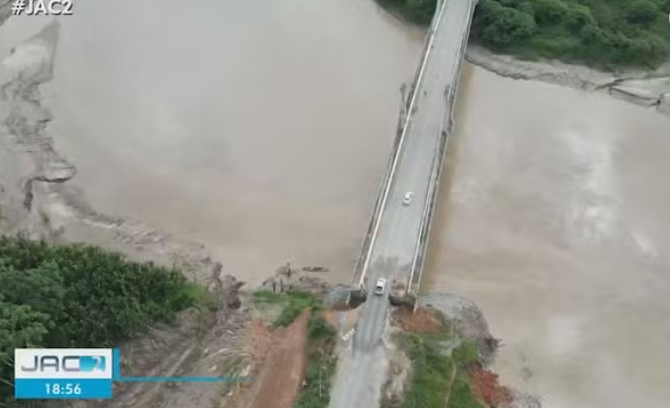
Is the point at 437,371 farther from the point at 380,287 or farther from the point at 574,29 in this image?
the point at 574,29

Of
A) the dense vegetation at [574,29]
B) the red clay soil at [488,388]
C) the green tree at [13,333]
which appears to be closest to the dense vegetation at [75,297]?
the green tree at [13,333]

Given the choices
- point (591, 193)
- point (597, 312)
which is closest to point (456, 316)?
point (597, 312)

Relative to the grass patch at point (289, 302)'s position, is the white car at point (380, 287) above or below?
above

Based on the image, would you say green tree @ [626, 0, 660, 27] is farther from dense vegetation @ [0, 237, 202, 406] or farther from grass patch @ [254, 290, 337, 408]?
dense vegetation @ [0, 237, 202, 406]

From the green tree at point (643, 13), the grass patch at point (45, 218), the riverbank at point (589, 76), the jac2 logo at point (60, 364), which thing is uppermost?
the green tree at point (643, 13)

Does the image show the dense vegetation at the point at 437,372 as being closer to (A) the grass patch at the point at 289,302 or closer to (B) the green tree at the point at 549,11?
(A) the grass patch at the point at 289,302
